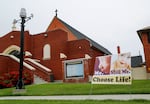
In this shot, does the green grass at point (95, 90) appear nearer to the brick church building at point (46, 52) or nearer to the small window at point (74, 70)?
the small window at point (74, 70)

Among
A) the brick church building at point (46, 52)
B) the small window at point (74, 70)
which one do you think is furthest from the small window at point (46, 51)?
the small window at point (74, 70)

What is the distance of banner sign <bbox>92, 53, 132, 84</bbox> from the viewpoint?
43.9 feet

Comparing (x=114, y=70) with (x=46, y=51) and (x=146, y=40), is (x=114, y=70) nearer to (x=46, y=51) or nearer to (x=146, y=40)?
(x=146, y=40)

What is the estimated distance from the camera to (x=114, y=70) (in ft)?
45.3

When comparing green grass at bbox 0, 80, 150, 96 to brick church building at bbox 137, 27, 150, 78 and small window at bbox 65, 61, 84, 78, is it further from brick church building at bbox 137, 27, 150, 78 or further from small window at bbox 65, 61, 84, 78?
brick church building at bbox 137, 27, 150, 78

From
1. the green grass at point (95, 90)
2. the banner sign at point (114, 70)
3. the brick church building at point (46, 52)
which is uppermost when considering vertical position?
the brick church building at point (46, 52)

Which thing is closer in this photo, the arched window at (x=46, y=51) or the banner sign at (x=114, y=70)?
the banner sign at (x=114, y=70)

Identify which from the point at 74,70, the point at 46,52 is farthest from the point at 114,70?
the point at 46,52

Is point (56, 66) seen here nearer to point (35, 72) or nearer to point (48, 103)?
point (35, 72)

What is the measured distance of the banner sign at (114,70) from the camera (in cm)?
1338

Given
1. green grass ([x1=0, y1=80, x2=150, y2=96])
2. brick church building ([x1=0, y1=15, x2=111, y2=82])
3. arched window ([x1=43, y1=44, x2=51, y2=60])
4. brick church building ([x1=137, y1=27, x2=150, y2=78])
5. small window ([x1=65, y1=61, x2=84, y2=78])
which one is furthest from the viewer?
arched window ([x1=43, y1=44, x2=51, y2=60])

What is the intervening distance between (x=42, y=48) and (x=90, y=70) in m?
12.2

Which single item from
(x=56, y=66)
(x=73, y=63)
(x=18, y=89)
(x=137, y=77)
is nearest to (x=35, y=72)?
(x=56, y=66)

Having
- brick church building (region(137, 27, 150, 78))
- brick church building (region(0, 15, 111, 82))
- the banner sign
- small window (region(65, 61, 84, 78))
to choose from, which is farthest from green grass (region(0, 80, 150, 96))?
brick church building (region(137, 27, 150, 78))
